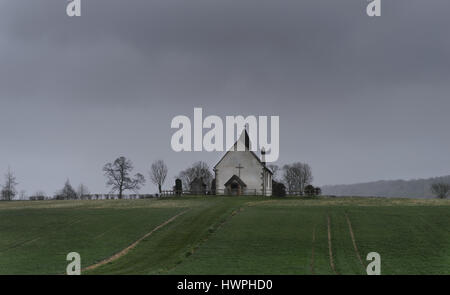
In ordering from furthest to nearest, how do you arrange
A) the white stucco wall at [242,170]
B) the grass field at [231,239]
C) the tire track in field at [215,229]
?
1. the white stucco wall at [242,170]
2. the tire track in field at [215,229]
3. the grass field at [231,239]

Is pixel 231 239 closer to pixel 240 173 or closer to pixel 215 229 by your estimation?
pixel 215 229

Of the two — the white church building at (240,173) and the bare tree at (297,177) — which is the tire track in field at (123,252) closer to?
the white church building at (240,173)

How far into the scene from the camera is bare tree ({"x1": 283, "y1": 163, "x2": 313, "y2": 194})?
516ft

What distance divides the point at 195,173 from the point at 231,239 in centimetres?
11263

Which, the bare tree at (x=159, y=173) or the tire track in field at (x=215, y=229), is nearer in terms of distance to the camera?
the tire track in field at (x=215, y=229)

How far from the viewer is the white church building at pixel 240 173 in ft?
272

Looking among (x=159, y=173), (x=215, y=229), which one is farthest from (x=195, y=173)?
(x=215, y=229)

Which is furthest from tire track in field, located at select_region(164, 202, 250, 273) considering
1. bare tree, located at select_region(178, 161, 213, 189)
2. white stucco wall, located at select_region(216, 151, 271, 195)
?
bare tree, located at select_region(178, 161, 213, 189)

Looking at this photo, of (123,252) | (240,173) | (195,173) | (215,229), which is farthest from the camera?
(195,173)

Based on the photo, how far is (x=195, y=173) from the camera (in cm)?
15188

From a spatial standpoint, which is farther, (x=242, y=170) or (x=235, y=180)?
(x=242, y=170)

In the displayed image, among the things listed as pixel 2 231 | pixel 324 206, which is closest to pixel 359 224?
pixel 324 206

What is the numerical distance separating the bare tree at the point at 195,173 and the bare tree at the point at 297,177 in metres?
27.0

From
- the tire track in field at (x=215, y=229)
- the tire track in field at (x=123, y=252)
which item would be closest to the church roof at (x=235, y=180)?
the tire track in field at (x=215, y=229)
